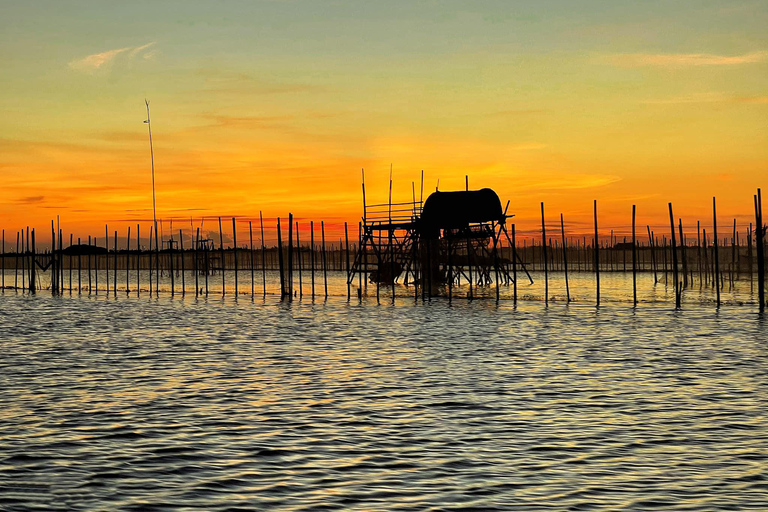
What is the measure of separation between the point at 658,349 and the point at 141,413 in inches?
438

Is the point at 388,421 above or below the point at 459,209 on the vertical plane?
below

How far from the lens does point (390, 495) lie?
25.2ft

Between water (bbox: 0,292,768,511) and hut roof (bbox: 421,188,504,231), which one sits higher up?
hut roof (bbox: 421,188,504,231)

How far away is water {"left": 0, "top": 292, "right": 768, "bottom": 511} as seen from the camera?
25.6 feet

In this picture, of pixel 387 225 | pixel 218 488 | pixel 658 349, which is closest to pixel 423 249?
pixel 387 225

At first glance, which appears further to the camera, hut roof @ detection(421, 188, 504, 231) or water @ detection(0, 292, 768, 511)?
hut roof @ detection(421, 188, 504, 231)

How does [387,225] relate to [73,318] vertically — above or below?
above

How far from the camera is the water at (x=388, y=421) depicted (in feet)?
25.6

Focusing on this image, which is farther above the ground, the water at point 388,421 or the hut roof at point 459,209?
the hut roof at point 459,209

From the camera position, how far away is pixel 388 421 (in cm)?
1102

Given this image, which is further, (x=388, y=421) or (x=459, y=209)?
(x=459, y=209)

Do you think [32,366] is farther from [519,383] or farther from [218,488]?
[218,488]

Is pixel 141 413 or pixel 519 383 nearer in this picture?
pixel 141 413

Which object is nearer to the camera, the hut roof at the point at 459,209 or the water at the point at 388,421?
the water at the point at 388,421
